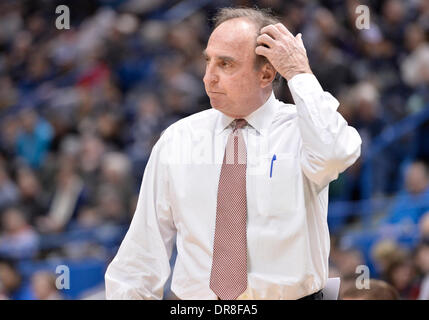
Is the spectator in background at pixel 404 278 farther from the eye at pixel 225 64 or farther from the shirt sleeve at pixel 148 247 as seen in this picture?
the eye at pixel 225 64

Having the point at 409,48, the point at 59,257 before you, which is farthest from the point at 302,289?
the point at 409,48

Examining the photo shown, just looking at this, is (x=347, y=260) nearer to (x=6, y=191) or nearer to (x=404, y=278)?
(x=404, y=278)

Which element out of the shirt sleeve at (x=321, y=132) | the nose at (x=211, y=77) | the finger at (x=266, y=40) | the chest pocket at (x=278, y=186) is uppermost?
the finger at (x=266, y=40)

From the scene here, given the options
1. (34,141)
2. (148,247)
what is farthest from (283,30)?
(34,141)

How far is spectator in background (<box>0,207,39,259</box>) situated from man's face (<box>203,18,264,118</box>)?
14.5 ft

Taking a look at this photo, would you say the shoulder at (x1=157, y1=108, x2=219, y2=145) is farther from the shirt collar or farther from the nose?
the nose

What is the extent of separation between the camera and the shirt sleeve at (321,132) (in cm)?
250

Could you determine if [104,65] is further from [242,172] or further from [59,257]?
[242,172]

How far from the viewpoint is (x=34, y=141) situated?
796 cm

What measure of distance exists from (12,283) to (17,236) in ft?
1.89

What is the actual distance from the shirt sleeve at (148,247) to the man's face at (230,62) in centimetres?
29

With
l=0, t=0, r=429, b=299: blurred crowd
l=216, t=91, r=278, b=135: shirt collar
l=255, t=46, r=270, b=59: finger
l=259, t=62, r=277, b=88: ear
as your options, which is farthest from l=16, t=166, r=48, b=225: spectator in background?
l=255, t=46, r=270, b=59: finger

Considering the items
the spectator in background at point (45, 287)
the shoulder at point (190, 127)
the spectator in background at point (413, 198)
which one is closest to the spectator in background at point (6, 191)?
the spectator in background at point (45, 287)
